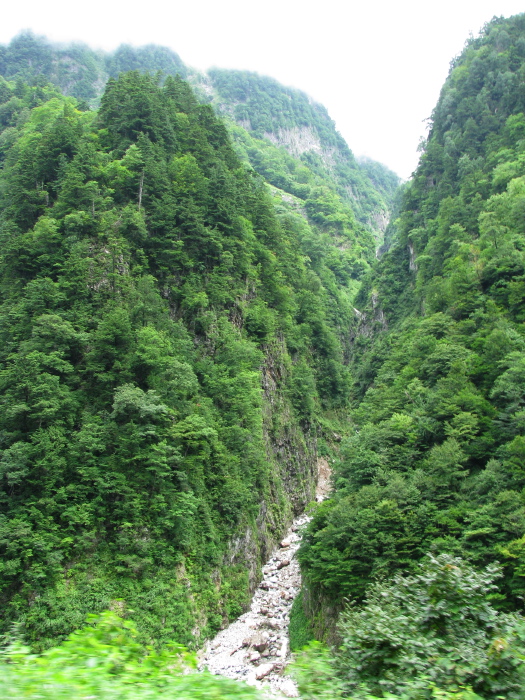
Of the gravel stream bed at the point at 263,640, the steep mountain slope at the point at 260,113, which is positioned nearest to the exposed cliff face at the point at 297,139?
the steep mountain slope at the point at 260,113

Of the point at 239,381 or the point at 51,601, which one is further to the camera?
the point at 239,381

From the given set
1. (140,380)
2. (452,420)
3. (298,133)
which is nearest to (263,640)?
(452,420)

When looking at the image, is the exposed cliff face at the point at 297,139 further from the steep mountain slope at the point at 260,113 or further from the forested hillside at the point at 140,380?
the forested hillside at the point at 140,380

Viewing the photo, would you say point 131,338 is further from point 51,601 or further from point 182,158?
point 182,158

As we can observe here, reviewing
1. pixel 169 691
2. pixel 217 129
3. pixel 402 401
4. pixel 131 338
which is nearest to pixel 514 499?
pixel 402 401

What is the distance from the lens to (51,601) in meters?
21.0

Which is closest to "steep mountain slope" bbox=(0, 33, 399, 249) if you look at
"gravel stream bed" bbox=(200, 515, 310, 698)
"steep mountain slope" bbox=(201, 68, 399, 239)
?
"steep mountain slope" bbox=(201, 68, 399, 239)

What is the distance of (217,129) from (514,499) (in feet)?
159

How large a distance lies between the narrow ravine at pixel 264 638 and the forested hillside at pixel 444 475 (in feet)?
9.77

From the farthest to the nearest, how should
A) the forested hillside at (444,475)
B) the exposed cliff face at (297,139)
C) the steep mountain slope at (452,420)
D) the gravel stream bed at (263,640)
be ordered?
1. the exposed cliff face at (297,139)
2. the gravel stream bed at (263,640)
3. the steep mountain slope at (452,420)
4. the forested hillside at (444,475)

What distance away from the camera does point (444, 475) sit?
24484 millimetres

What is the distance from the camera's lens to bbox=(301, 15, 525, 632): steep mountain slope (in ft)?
71.3

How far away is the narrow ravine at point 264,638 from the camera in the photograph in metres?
22.7

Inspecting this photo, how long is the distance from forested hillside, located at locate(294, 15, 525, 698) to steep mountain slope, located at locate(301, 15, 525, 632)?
9 cm
